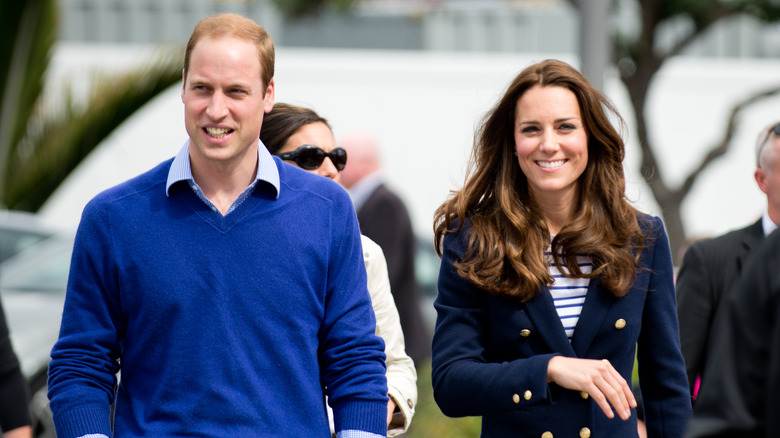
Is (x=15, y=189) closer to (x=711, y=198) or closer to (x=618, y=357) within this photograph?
(x=711, y=198)

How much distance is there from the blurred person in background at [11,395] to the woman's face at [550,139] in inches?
71.4

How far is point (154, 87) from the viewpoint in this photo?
12688 millimetres

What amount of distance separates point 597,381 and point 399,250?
134 inches

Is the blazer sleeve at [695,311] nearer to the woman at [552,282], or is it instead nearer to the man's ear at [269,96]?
the woman at [552,282]

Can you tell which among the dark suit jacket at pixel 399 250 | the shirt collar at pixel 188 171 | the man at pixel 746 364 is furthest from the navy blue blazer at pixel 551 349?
the dark suit jacket at pixel 399 250

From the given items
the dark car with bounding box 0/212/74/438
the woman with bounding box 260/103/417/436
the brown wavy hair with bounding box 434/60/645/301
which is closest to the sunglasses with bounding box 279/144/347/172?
the woman with bounding box 260/103/417/436

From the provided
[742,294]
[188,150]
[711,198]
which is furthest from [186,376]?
[711,198]

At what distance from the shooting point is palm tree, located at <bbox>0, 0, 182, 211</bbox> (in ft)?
40.0

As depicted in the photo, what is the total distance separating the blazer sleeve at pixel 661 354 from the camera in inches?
129

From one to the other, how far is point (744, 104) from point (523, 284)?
386 inches

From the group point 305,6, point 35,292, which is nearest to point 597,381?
point 35,292

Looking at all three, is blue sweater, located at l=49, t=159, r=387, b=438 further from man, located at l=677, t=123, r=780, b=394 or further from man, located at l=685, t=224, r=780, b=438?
man, located at l=677, t=123, r=780, b=394

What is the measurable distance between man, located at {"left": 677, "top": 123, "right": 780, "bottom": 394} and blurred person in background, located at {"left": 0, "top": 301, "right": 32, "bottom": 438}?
2.27 m

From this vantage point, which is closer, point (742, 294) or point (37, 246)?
point (742, 294)
